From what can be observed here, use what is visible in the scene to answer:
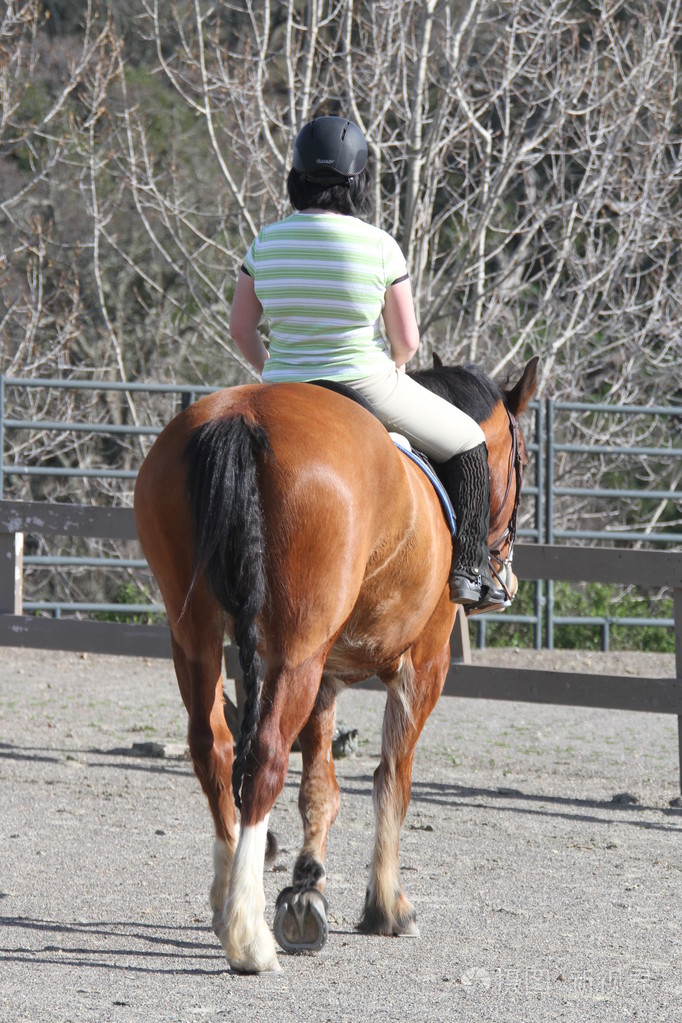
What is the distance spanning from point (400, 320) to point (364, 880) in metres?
2.23

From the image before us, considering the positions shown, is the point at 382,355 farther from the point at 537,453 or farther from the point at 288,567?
the point at 537,453

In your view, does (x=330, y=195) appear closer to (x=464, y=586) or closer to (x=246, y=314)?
(x=246, y=314)

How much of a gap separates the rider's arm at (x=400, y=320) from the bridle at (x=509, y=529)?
0.84m

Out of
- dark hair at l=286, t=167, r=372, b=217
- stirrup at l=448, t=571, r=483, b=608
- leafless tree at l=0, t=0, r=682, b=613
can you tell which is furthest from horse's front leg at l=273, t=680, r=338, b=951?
leafless tree at l=0, t=0, r=682, b=613

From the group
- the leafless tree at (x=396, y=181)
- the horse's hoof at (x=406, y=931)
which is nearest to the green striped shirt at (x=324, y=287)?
the horse's hoof at (x=406, y=931)

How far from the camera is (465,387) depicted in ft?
16.4

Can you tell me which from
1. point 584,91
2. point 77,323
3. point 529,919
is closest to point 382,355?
point 529,919

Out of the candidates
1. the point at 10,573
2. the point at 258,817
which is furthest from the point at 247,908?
the point at 10,573

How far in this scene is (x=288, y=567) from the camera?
145 inches

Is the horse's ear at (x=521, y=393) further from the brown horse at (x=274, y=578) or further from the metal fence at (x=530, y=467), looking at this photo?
the metal fence at (x=530, y=467)

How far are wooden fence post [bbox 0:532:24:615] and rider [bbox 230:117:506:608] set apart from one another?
4.45 metres

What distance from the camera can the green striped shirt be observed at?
13.6 ft

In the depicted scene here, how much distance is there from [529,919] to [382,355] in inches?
79.9

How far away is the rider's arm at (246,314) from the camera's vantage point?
4457 millimetres
